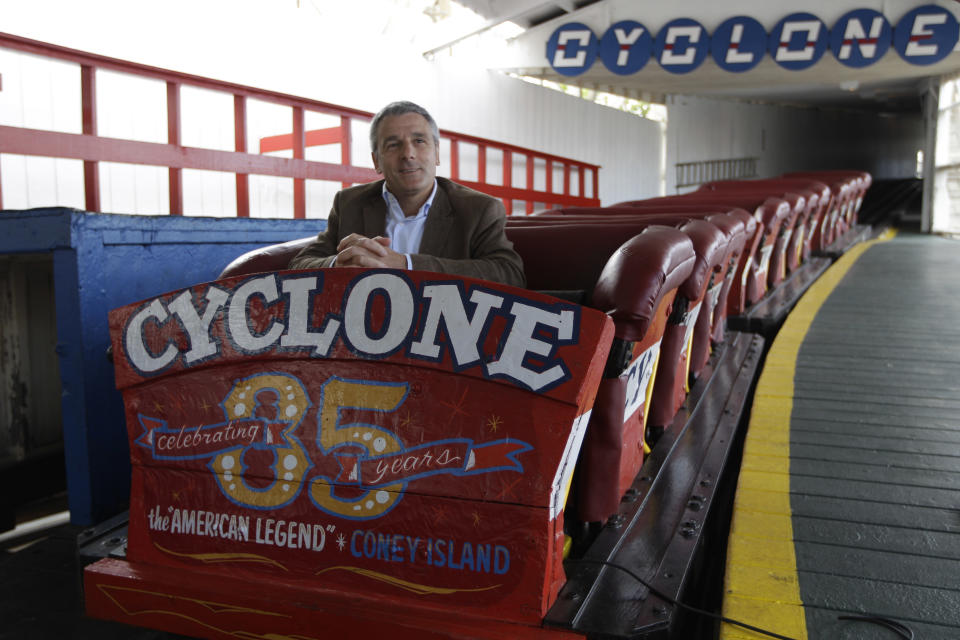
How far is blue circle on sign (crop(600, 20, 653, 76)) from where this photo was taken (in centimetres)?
1063

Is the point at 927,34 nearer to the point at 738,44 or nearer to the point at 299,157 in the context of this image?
the point at 738,44

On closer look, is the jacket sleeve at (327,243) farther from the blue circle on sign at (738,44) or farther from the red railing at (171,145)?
the blue circle on sign at (738,44)

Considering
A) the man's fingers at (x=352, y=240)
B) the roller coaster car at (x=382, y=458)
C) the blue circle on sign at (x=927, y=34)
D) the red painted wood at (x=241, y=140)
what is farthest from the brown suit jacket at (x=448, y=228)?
the blue circle on sign at (x=927, y=34)

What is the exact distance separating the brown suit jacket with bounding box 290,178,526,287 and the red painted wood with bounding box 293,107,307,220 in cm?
220

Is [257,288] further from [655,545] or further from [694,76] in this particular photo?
[694,76]

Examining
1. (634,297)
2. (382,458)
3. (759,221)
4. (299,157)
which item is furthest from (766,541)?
(299,157)

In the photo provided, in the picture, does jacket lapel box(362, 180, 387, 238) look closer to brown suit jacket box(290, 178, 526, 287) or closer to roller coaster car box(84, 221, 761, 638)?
brown suit jacket box(290, 178, 526, 287)

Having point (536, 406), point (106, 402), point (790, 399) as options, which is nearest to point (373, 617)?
point (536, 406)

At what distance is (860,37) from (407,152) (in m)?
10.2

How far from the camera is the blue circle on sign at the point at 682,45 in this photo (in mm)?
10461

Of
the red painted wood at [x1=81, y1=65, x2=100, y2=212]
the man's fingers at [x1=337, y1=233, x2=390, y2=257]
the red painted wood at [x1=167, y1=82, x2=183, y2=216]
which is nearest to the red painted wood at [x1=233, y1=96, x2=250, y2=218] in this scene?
the red painted wood at [x1=167, y1=82, x2=183, y2=216]

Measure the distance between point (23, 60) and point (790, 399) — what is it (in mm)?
4997

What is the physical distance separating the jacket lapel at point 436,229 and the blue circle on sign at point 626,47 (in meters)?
9.63

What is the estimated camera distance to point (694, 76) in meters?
12.5
